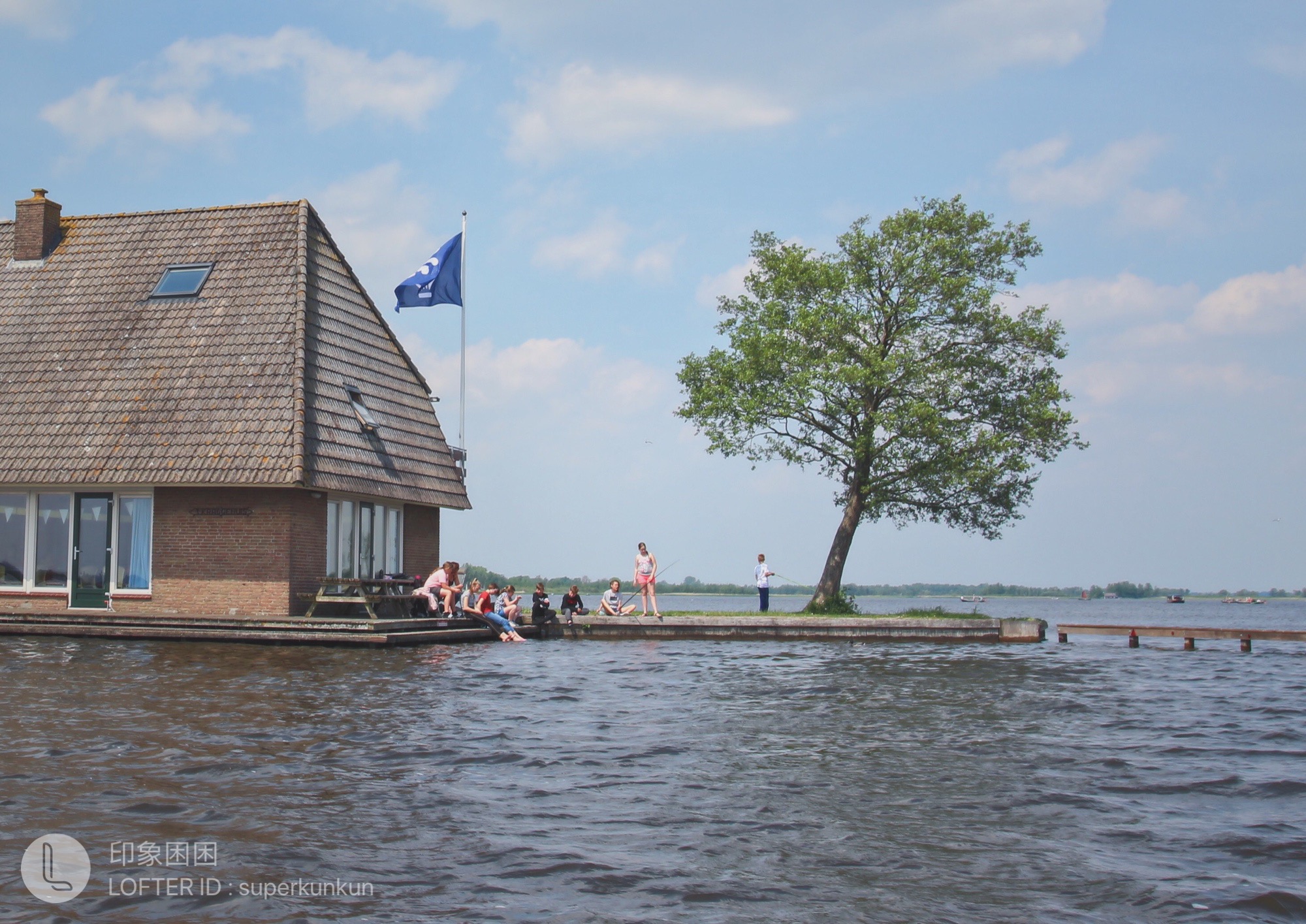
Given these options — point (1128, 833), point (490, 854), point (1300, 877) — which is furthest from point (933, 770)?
point (490, 854)

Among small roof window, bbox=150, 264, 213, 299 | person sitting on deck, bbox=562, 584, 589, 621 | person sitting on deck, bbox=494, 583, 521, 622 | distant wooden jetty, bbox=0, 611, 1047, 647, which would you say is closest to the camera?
distant wooden jetty, bbox=0, 611, 1047, 647

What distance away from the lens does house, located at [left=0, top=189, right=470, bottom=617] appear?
82.8 feet

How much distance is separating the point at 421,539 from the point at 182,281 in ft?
29.5

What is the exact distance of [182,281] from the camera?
2919cm

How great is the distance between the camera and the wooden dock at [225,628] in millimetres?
23906

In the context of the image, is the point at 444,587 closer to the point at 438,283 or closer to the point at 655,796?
the point at 438,283

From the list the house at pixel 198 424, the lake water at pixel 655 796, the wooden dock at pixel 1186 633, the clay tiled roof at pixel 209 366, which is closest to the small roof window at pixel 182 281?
the house at pixel 198 424

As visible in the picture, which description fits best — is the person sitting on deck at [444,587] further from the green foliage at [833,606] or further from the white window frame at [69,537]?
the green foliage at [833,606]

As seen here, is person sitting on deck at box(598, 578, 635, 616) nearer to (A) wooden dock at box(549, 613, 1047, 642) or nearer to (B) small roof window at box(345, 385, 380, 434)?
(A) wooden dock at box(549, 613, 1047, 642)

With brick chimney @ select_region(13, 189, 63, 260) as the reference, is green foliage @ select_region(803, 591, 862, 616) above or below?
below

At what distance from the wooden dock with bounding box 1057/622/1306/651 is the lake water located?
12.3 m

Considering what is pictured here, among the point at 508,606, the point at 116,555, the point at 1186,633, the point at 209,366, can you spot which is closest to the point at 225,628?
the point at 116,555

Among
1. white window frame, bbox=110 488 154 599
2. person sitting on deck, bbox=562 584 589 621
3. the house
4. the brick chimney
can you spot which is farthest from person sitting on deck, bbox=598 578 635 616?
the brick chimney

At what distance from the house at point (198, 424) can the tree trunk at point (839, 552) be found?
11749mm
